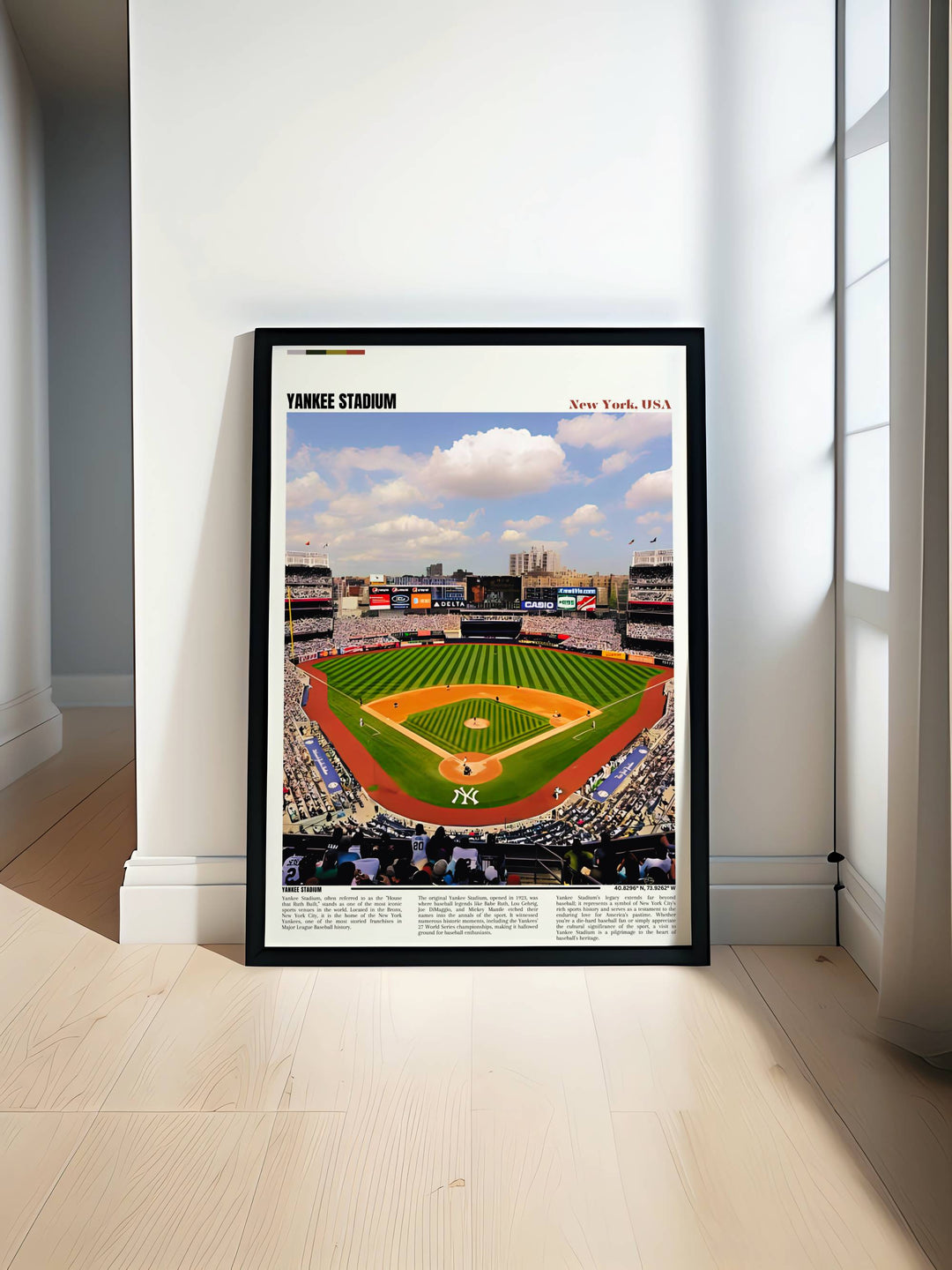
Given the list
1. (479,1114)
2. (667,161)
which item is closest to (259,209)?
(667,161)

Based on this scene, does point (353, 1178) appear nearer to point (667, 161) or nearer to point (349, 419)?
point (349, 419)

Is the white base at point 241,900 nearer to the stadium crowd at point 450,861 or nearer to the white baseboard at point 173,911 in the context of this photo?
the white baseboard at point 173,911

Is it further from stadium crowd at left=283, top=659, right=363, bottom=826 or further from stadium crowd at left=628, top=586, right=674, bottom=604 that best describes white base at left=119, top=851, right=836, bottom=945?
stadium crowd at left=628, top=586, right=674, bottom=604

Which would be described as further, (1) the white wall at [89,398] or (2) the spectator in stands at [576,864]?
(1) the white wall at [89,398]

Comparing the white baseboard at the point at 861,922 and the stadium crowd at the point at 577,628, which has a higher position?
the stadium crowd at the point at 577,628

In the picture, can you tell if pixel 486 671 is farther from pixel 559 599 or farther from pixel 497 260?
pixel 497 260

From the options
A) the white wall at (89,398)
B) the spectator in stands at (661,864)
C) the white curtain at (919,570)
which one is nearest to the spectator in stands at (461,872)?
the spectator in stands at (661,864)

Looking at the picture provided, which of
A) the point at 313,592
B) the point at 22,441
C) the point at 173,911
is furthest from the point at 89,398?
the point at 173,911
